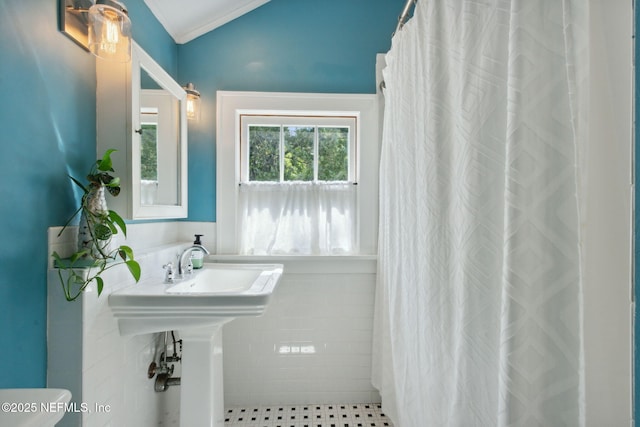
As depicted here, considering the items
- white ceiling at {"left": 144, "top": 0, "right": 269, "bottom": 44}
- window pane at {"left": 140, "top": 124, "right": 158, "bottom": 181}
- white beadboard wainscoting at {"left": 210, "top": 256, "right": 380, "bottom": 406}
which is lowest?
white beadboard wainscoting at {"left": 210, "top": 256, "right": 380, "bottom": 406}

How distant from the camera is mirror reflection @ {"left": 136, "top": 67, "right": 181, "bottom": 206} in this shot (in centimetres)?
128

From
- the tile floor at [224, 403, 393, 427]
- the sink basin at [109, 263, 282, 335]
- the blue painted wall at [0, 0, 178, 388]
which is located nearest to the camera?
the blue painted wall at [0, 0, 178, 388]

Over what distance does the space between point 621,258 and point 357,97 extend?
1497 mm

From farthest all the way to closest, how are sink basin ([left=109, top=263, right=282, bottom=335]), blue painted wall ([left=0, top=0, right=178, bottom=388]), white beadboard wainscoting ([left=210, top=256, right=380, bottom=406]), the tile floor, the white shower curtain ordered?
white beadboard wainscoting ([left=210, top=256, right=380, bottom=406])
the tile floor
sink basin ([left=109, top=263, right=282, bottom=335])
blue painted wall ([left=0, top=0, right=178, bottom=388])
the white shower curtain

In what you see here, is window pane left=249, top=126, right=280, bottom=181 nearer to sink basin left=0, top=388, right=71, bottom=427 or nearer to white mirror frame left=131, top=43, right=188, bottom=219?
white mirror frame left=131, top=43, right=188, bottom=219

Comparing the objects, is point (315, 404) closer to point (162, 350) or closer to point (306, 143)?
point (162, 350)

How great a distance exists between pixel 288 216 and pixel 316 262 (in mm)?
319

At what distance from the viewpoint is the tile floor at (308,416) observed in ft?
5.37

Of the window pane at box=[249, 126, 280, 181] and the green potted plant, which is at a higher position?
the window pane at box=[249, 126, 280, 181]

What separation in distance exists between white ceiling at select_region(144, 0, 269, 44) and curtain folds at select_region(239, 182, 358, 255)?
3.00ft

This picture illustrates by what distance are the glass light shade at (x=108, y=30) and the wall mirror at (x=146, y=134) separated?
14cm

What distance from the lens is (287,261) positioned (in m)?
1.76

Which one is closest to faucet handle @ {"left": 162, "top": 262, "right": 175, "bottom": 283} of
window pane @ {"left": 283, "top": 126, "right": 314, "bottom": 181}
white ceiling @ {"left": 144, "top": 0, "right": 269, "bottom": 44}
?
window pane @ {"left": 283, "top": 126, "right": 314, "bottom": 181}

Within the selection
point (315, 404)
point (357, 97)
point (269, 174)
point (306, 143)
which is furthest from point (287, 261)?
point (357, 97)
